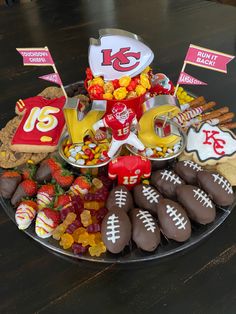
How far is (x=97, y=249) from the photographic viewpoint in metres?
0.76

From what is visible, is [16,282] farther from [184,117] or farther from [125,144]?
[184,117]

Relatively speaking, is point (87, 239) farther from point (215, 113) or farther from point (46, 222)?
point (215, 113)

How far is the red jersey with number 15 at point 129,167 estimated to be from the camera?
853 millimetres

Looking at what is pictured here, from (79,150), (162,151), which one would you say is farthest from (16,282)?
(162,151)

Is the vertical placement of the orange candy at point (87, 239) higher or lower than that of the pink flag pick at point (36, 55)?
lower

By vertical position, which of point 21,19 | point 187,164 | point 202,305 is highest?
point 21,19

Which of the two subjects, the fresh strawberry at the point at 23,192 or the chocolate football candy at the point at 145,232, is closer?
the chocolate football candy at the point at 145,232

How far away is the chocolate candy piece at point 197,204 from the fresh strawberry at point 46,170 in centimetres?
33

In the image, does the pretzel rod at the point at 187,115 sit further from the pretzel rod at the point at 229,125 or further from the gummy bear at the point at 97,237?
the gummy bear at the point at 97,237

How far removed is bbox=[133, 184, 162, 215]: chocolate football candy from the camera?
805 millimetres

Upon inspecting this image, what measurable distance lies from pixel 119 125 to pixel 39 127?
0.94 ft

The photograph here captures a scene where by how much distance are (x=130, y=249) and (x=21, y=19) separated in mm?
1342

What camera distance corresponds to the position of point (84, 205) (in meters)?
0.82

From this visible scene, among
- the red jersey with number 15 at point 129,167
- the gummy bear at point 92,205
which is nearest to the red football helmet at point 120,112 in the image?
the red jersey with number 15 at point 129,167
